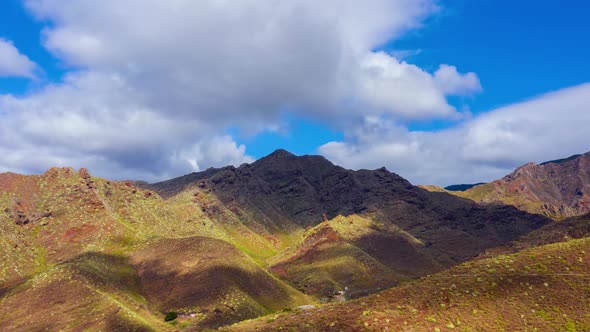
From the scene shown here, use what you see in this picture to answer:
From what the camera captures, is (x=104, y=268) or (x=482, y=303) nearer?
(x=482, y=303)

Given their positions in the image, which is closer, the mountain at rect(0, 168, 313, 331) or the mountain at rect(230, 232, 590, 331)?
the mountain at rect(230, 232, 590, 331)

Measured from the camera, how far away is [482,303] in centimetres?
4731

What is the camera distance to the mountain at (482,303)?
44.1m

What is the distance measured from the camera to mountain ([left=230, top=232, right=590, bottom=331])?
44.1 metres

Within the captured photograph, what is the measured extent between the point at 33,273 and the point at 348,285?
4711 inches

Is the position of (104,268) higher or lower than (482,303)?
higher

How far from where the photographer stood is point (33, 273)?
140500 millimetres

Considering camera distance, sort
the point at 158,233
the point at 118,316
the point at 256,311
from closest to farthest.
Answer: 1. the point at 118,316
2. the point at 256,311
3. the point at 158,233

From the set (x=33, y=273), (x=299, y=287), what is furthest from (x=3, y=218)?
(x=299, y=287)

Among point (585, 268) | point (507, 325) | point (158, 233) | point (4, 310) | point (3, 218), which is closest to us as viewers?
point (507, 325)

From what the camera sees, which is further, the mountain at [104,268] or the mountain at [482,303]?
the mountain at [104,268]

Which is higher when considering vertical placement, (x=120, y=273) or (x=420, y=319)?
(x=120, y=273)

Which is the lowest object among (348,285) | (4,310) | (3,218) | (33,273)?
(348,285)

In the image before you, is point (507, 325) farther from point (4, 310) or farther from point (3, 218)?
point (3, 218)
